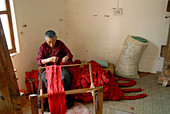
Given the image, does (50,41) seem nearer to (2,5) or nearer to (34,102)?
(2,5)

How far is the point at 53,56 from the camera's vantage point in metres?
2.60

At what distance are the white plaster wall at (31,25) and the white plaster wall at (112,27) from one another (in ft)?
1.55

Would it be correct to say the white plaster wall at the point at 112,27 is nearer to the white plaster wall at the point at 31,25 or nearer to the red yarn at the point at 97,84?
the white plaster wall at the point at 31,25

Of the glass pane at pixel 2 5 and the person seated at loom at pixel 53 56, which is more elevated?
the glass pane at pixel 2 5

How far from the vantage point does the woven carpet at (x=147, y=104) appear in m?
2.43

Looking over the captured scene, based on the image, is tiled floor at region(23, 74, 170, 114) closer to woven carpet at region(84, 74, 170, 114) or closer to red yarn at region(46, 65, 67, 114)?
woven carpet at region(84, 74, 170, 114)

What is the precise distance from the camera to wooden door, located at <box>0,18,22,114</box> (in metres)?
0.92

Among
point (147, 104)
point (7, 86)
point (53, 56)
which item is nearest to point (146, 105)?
point (147, 104)

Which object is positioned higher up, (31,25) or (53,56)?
(31,25)

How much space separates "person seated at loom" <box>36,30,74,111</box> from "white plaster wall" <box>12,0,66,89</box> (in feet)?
1.15

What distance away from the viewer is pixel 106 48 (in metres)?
3.76

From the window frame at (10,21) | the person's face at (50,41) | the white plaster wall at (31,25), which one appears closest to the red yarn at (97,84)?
the person's face at (50,41)

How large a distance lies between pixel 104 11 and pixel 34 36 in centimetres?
150

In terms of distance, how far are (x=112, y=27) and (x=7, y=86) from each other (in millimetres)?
2900
